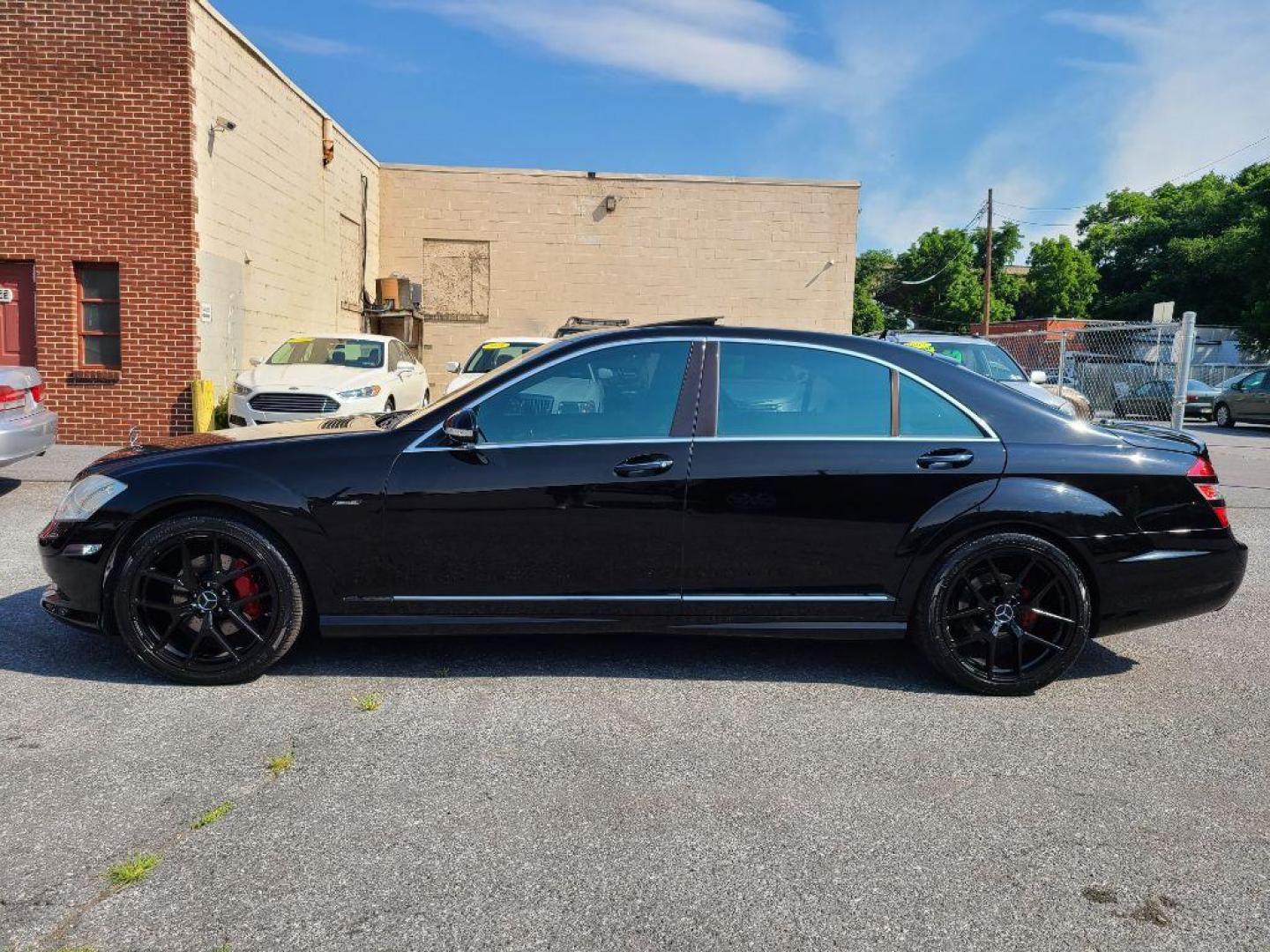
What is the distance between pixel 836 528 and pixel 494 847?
2.02 meters

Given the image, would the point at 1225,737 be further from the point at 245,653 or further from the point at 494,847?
the point at 245,653

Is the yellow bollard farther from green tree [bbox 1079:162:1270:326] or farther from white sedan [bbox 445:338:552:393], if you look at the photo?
green tree [bbox 1079:162:1270:326]

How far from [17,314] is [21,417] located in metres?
5.53

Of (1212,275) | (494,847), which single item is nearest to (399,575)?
(494,847)

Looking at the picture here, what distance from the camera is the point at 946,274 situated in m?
59.4

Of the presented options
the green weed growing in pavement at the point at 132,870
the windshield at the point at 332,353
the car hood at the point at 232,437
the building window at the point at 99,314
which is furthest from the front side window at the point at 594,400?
the building window at the point at 99,314

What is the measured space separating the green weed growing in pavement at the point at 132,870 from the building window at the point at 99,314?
11.6 m

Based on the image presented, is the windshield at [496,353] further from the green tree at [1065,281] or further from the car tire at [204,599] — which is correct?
the green tree at [1065,281]

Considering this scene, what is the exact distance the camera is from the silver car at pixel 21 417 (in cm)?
771

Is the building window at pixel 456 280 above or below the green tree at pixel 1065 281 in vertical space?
below

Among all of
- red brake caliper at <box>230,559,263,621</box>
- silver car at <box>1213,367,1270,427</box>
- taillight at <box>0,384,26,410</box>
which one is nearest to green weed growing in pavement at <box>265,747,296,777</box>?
red brake caliper at <box>230,559,263,621</box>

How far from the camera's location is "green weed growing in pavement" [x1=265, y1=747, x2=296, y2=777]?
322 cm

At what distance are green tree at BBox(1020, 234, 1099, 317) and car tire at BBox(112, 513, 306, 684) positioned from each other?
6088cm

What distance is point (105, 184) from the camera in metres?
12.1
